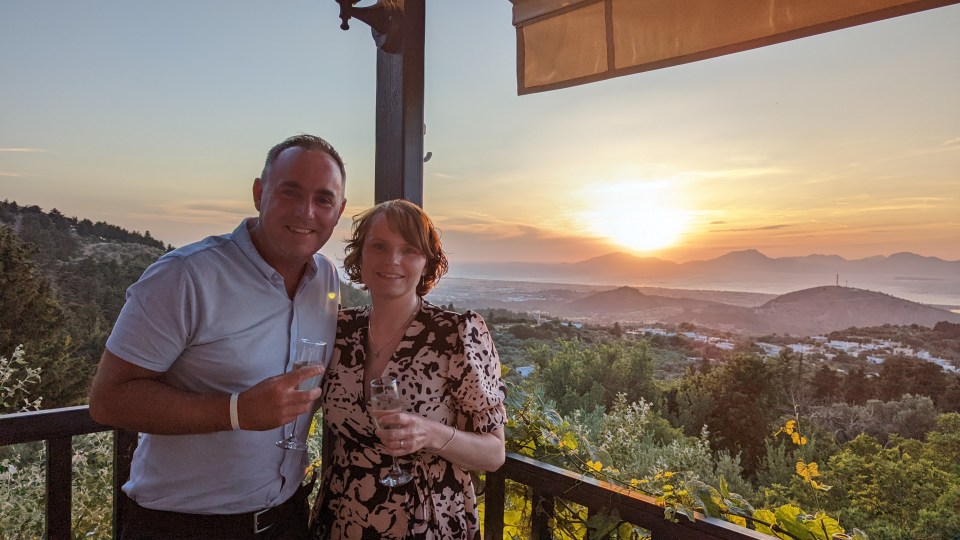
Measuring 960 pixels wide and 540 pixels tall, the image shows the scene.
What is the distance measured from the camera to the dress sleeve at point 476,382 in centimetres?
166

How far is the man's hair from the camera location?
5.93ft

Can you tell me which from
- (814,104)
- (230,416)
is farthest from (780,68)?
(230,416)

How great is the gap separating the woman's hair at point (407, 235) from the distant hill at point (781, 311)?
334cm

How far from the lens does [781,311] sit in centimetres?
446

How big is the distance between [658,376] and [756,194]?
204 centimetres

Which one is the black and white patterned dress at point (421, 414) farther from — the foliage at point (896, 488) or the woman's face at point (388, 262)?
the foliage at point (896, 488)

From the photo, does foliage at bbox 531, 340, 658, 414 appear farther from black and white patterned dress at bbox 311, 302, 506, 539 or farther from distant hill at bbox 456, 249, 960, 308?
black and white patterned dress at bbox 311, 302, 506, 539

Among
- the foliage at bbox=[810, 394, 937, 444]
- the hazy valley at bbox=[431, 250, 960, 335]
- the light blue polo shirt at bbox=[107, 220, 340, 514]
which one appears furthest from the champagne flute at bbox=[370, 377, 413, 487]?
the foliage at bbox=[810, 394, 937, 444]

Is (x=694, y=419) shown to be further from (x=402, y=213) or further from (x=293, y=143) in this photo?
(x=293, y=143)

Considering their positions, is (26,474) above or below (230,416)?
below

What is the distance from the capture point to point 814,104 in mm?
3543

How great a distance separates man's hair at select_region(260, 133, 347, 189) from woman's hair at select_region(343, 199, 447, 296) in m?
0.20

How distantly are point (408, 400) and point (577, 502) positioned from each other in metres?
0.65

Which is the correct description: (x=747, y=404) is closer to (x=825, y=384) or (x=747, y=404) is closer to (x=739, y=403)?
(x=739, y=403)
